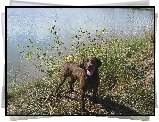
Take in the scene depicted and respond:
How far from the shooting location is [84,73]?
21.2 ft

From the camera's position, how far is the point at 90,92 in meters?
6.64

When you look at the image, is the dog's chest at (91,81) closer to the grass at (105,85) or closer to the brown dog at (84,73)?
the brown dog at (84,73)

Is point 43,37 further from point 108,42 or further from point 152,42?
point 152,42

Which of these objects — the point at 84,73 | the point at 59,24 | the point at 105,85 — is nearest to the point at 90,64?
the point at 84,73

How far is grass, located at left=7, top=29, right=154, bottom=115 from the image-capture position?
21.7 ft

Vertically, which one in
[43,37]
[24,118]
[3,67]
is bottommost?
[24,118]

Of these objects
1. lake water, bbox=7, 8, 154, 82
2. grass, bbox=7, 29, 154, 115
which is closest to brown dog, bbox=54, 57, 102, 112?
grass, bbox=7, 29, 154, 115

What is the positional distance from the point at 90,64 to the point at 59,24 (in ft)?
2.39

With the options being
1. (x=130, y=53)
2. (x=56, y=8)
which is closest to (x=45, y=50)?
(x=56, y=8)

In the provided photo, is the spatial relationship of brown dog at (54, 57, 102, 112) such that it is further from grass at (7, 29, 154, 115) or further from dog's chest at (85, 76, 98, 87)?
grass at (7, 29, 154, 115)

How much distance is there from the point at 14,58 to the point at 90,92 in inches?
45.3

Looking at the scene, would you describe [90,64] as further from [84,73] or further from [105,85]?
[105,85]

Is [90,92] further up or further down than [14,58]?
further down

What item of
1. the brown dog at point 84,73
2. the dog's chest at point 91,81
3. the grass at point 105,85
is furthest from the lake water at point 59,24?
the dog's chest at point 91,81
